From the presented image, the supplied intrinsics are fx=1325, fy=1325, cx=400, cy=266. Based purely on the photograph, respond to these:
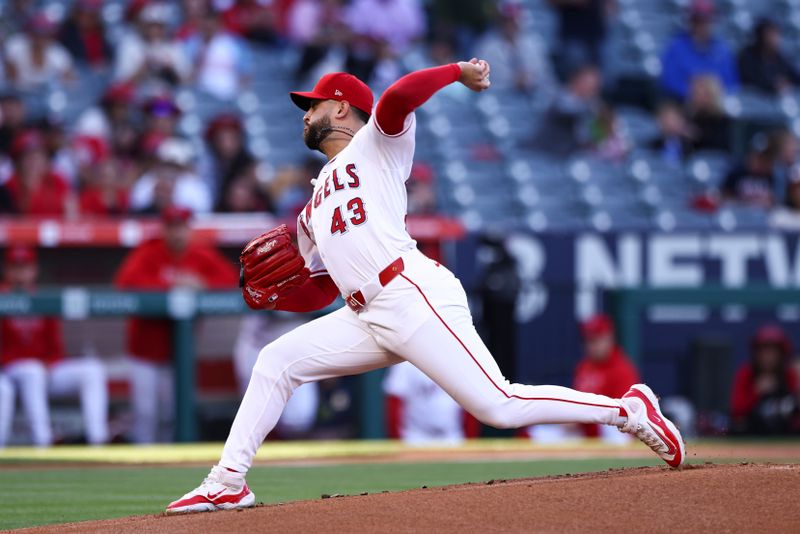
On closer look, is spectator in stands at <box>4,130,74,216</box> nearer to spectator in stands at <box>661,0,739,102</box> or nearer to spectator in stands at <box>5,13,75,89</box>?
spectator in stands at <box>5,13,75,89</box>

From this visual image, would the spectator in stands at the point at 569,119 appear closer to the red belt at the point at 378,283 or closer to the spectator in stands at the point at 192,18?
the spectator in stands at the point at 192,18

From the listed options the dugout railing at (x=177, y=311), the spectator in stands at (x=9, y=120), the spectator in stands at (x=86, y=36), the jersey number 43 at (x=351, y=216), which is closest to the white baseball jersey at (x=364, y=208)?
the jersey number 43 at (x=351, y=216)

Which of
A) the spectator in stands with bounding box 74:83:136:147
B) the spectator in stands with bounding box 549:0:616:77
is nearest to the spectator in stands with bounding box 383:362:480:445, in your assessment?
the spectator in stands with bounding box 74:83:136:147

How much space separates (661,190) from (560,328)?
2957 millimetres

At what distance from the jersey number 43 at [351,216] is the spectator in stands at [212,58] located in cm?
738

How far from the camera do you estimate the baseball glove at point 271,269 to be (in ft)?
14.9

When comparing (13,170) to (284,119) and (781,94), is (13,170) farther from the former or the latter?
(781,94)

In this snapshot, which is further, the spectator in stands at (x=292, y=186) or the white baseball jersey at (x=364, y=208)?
the spectator in stands at (x=292, y=186)

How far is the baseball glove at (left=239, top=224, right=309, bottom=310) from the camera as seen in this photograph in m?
4.55

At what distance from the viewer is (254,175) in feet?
31.8

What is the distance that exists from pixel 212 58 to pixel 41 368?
4208 millimetres

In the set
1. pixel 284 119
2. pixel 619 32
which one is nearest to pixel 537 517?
pixel 284 119

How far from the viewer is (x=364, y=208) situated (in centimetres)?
426

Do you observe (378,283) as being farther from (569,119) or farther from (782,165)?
(782,165)
